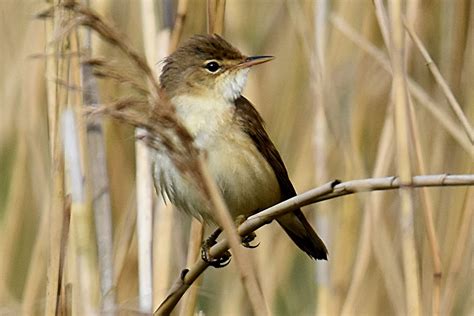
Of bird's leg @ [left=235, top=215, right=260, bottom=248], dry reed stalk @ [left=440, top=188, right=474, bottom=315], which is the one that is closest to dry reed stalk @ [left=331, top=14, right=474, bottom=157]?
dry reed stalk @ [left=440, top=188, right=474, bottom=315]

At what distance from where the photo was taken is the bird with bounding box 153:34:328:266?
90.1 inches

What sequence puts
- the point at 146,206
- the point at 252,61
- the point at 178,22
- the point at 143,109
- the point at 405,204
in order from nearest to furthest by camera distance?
the point at 143,109 → the point at 405,204 → the point at 146,206 → the point at 178,22 → the point at 252,61

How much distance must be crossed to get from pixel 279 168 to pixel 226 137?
0.75 feet

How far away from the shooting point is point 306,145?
2.48 meters

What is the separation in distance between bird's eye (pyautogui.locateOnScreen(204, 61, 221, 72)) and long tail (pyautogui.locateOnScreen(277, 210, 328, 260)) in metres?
0.47

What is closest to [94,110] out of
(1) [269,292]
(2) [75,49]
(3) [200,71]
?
(2) [75,49]

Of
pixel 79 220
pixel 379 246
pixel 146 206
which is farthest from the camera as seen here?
pixel 379 246

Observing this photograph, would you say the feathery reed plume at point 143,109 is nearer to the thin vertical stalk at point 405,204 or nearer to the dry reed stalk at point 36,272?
the thin vertical stalk at point 405,204

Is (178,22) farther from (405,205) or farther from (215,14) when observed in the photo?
(405,205)

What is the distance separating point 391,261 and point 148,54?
2.73ft

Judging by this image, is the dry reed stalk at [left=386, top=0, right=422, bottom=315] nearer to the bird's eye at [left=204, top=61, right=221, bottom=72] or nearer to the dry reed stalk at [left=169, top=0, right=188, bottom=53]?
the dry reed stalk at [left=169, top=0, right=188, bottom=53]

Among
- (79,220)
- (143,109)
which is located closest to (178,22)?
(79,220)

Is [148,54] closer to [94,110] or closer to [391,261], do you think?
[391,261]

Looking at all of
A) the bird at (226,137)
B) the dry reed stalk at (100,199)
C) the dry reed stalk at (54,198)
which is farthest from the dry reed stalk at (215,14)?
the dry reed stalk at (54,198)
